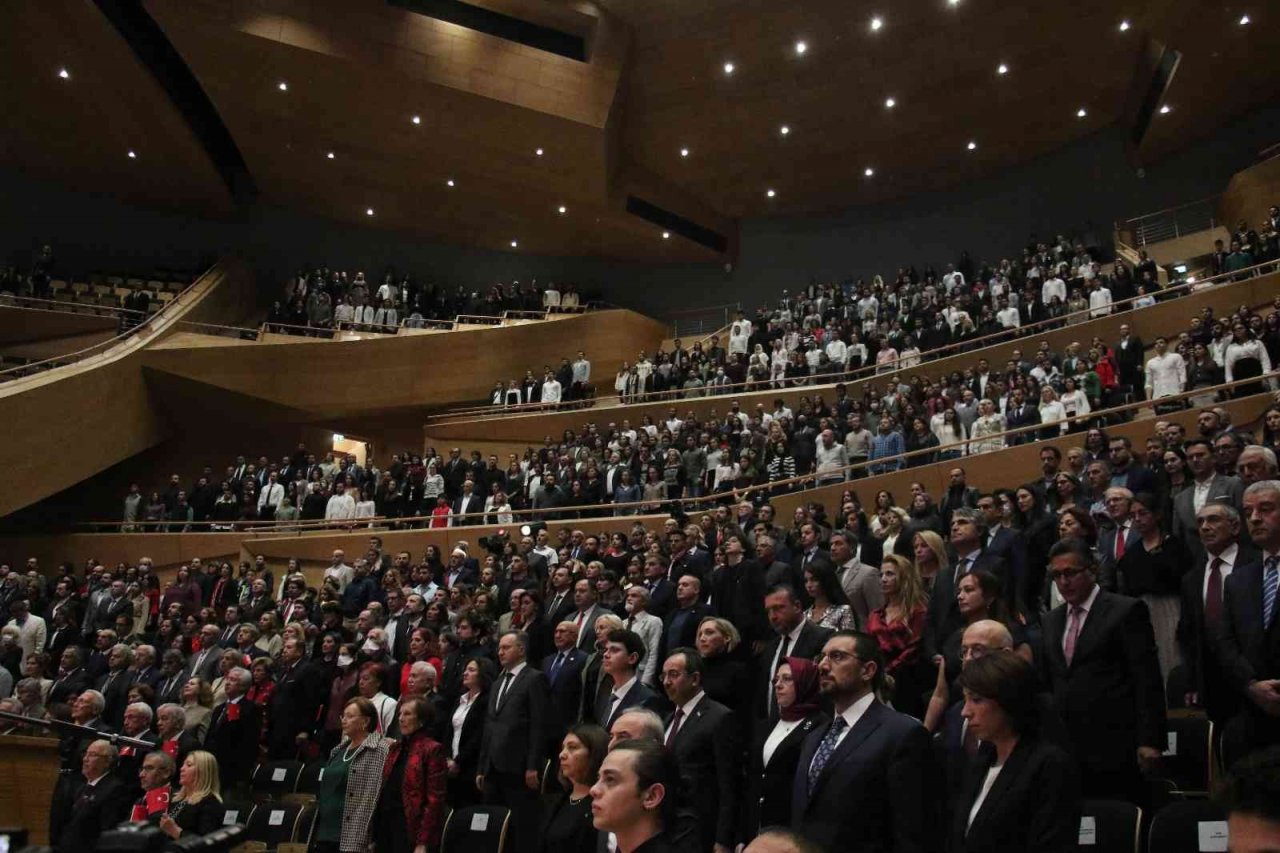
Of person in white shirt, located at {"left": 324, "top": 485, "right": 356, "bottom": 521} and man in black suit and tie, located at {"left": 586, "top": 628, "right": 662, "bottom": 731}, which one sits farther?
person in white shirt, located at {"left": 324, "top": 485, "right": 356, "bottom": 521}

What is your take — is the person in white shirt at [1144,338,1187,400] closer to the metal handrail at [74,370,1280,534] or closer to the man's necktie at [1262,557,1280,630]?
the metal handrail at [74,370,1280,534]

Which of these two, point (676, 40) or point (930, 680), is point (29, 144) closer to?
point (676, 40)

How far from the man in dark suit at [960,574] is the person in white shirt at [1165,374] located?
16.0 feet

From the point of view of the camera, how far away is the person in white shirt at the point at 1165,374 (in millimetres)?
8922

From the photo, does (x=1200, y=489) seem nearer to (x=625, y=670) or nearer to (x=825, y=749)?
(x=625, y=670)

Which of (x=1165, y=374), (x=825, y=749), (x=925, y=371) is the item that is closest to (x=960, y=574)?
(x=825, y=749)

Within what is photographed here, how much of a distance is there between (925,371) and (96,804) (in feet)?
35.5

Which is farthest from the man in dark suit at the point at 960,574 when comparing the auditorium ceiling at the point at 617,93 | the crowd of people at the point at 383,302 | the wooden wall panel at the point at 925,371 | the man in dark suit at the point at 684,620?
the crowd of people at the point at 383,302

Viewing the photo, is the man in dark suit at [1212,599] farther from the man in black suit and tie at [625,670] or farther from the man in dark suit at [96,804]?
the man in dark suit at [96,804]

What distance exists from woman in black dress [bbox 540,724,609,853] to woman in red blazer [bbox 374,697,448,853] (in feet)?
3.63

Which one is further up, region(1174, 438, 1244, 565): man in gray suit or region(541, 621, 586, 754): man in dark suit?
region(1174, 438, 1244, 565): man in gray suit

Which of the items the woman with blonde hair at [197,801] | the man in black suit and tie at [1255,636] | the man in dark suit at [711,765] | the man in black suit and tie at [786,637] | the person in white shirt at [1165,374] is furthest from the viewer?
the person in white shirt at [1165,374]

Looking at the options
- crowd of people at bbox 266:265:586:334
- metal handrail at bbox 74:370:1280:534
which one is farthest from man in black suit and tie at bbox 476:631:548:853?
crowd of people at bbox 266:265:586:334

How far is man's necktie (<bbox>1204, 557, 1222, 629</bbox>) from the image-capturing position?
10.6 ft
